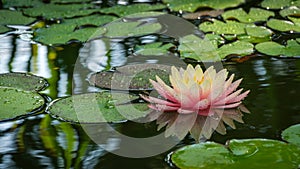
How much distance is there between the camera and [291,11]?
8.66 ft

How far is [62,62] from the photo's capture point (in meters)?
2.17

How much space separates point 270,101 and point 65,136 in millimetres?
602

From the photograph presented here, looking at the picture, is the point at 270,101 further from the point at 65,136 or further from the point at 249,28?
the point at 249,28

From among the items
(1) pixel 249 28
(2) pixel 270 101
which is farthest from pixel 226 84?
(1) pixel 249 28

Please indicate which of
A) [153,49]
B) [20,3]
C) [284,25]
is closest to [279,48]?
[284,25]

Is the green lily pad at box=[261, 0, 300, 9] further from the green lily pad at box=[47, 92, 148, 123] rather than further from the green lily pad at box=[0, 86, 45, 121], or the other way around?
the green lily pad at box=[0, 86, 45, 121]

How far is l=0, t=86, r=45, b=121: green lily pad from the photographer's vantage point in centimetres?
166

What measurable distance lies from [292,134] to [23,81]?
3.16 feet

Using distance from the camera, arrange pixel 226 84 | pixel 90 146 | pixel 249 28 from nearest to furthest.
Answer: pixel 90 146
pixel 226 84
pixel 249 28

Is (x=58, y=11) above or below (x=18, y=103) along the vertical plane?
above

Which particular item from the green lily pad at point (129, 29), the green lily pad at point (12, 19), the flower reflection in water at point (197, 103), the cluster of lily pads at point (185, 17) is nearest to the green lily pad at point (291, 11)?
the cluster of lily pads at point (185, 17)

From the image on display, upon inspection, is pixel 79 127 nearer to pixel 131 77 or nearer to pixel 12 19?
pixel 131 77

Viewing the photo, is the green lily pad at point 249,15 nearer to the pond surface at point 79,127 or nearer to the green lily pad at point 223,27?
the green lily pad at point 223,27

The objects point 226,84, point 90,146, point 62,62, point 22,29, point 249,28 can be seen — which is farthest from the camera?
point 22,29
